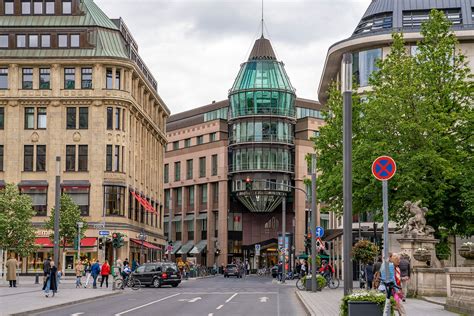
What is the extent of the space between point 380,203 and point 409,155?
2935 millimetres

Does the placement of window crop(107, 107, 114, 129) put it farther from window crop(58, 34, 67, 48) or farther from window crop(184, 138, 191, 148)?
window crop(184, 138, 191, 148)

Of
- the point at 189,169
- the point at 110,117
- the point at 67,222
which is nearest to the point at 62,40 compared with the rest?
the point at 110,117

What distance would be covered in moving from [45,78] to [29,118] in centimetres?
381

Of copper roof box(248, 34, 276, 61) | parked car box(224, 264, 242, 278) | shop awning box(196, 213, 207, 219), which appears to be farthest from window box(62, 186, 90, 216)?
copper roof box(248, 34, 276, 61)

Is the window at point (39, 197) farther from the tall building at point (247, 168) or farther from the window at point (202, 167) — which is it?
the window at point (202, 167)

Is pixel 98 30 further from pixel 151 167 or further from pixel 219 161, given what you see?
pixel 219 161

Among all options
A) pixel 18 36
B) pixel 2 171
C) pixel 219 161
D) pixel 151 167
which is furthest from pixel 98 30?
pixel 219 161

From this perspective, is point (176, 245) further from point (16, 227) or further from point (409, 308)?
point (409, 308)

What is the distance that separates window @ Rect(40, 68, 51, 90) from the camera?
75.2 metres

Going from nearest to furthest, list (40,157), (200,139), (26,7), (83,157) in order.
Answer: (83,157)
(40,157)
(26,7)
(200,139)

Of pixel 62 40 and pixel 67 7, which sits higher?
pixel 67 7

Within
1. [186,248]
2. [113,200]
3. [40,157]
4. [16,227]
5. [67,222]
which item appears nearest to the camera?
[16,227]

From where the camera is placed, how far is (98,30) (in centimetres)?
7588

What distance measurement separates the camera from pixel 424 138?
39469 mm
